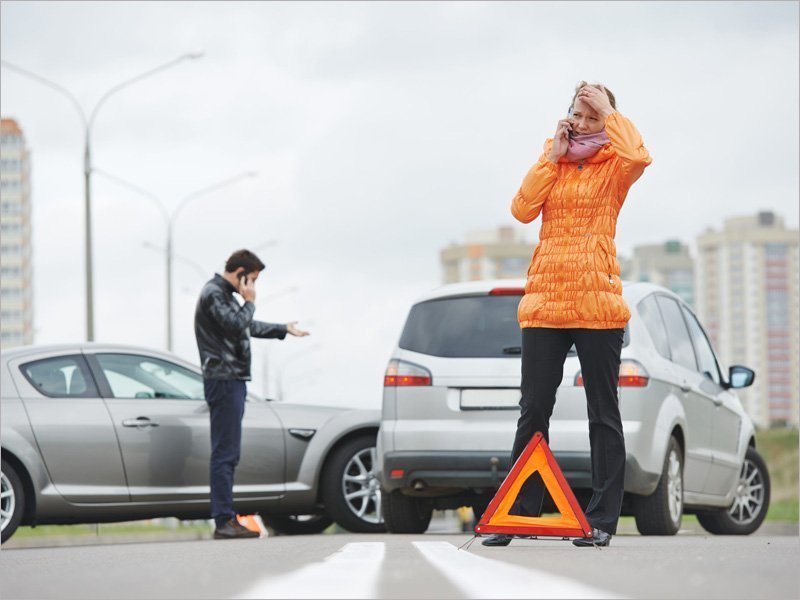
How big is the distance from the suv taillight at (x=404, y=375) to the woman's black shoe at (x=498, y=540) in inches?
111

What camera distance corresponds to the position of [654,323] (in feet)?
35.8

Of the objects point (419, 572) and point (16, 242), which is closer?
point (419, 572)

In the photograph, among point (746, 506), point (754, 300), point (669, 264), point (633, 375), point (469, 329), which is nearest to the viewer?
point (633, 375)

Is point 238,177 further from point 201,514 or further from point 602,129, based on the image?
point 602,129

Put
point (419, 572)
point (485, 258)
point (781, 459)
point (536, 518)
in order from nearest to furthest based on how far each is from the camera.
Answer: point (419, 572) → point (536, 518) → point (781, 459) → point (485, 258)

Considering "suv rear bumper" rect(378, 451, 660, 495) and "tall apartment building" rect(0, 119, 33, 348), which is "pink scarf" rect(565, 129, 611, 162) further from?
"tall apartment building" rect(0, 119, 33, 348)

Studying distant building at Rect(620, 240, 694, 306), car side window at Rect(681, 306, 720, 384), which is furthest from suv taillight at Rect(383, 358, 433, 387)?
distant building at Rect(620, 240, 694, 306)

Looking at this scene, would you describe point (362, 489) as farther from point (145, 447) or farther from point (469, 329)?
point (469, 329)

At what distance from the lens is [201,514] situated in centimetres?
1189

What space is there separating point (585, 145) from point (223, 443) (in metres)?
4.42

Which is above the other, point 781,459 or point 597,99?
point 597,99

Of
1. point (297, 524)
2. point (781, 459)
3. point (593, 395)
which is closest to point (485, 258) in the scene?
point (781, 459)

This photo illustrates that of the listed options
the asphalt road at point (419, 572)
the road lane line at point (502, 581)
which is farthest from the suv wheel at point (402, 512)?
the road lane line at point (502, 581)

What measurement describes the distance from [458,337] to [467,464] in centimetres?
85
